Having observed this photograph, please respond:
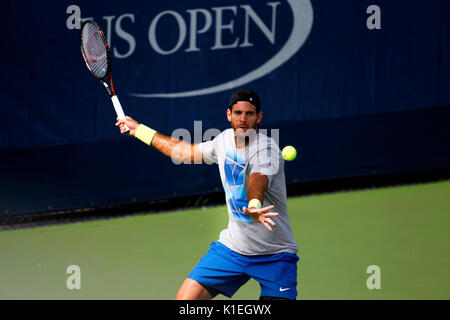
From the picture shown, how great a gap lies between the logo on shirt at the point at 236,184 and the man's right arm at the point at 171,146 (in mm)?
292

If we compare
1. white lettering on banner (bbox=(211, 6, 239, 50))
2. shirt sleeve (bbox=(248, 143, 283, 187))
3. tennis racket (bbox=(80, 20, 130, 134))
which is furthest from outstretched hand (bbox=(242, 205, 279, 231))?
white lettering on banner (bbox=(211, 6, 239, 50))

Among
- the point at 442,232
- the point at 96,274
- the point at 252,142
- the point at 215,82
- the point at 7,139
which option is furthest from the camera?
the point at 215,82

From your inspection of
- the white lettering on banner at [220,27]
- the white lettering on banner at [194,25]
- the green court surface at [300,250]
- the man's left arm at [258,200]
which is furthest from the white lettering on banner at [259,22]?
the man's left arm at [258,200]

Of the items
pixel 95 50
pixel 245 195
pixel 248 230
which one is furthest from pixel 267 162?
pixel 95 50

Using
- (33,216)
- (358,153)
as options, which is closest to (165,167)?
(33,216)

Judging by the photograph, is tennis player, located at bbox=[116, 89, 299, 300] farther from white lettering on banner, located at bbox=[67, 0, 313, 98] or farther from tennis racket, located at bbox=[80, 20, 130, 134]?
white lettering on banner, located at bbox=[67, 0, 313, 98]

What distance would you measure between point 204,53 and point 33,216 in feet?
8.06

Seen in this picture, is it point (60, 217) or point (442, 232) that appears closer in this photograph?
point (442, 232)

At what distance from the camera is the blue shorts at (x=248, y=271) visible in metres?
4.30

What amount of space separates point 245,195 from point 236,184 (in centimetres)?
8

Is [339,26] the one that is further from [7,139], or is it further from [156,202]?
[7,139]

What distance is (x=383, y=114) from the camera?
901 cm

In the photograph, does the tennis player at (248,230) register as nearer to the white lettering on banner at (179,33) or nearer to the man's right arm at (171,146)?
the man's right arm at (171,146)

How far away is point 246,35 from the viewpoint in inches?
332
